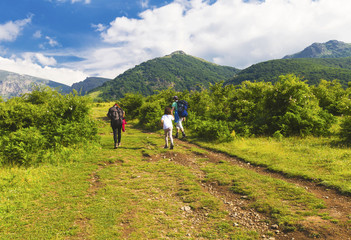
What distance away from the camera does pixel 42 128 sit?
405 inches

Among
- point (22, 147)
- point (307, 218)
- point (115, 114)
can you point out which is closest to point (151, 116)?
point (115, 114)

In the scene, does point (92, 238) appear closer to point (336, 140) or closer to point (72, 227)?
point (72, 227)

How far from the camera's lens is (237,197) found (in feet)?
19.5

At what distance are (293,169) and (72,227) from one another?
814 cm

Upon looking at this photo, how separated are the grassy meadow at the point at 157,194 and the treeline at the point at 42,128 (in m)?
0.80

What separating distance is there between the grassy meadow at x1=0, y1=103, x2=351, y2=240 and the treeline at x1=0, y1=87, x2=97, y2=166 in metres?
0.80

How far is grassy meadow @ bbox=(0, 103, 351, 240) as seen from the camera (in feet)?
14.7

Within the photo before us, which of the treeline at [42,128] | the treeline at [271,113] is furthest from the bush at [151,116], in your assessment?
the treeline at [42,128]

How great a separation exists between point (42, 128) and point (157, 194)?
8.09m

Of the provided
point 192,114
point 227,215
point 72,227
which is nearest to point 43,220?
point 72,227

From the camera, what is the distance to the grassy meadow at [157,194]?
4.49 meters

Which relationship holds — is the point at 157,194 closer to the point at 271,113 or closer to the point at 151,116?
the point at 271,113

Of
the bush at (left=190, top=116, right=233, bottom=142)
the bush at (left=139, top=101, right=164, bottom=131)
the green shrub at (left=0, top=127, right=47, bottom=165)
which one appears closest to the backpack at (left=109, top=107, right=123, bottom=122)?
the green shrub at (left=0, top=127, right=47, bottom=165)

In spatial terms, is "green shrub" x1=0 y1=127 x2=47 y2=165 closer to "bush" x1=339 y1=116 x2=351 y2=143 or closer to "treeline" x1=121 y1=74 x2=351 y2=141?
"treeline" x1=121 y1=74 x2=351 y2=141
